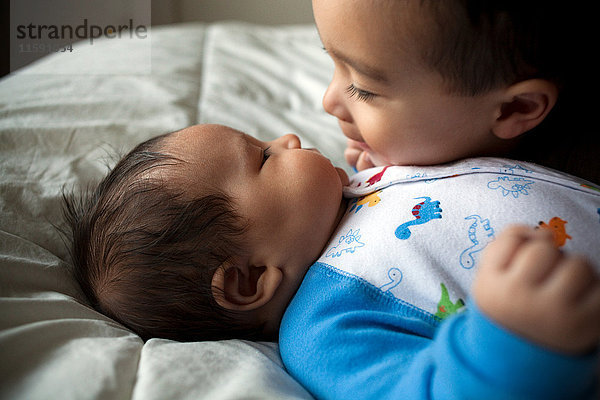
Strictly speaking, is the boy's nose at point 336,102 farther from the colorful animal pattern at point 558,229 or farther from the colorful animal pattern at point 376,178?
the colorful animal pattern at point 558,229

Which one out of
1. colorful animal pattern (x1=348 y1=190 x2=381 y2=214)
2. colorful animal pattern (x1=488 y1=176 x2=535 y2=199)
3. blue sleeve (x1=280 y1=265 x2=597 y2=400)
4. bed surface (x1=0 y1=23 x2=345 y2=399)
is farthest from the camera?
colorful animal pattern (x1=348 y1=190 x2=381 y2=214)

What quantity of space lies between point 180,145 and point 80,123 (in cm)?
45

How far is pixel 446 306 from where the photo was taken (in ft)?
2.25

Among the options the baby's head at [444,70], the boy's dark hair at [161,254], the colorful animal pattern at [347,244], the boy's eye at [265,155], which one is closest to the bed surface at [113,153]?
the boy's dark hair at [161,254]

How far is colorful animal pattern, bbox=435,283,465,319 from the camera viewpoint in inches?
26.8

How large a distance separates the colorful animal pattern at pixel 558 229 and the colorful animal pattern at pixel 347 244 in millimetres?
239

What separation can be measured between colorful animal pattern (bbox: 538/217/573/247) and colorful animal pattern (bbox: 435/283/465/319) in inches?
5.5

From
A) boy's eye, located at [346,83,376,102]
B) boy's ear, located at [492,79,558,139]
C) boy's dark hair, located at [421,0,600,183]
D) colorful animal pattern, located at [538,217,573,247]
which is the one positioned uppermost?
boy's dark hair, located at [421,0,600,183]

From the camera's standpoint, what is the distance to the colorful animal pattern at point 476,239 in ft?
2.28

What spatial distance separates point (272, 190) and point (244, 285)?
5.8 inches

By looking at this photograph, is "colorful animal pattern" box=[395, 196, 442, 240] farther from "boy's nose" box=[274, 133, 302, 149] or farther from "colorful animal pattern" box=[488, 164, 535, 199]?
"boy's nose" box=[274, 133, 302, 149]

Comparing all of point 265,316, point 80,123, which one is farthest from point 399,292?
point 80,123

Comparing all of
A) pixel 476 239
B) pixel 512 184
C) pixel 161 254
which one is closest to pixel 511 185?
pixel 512 184

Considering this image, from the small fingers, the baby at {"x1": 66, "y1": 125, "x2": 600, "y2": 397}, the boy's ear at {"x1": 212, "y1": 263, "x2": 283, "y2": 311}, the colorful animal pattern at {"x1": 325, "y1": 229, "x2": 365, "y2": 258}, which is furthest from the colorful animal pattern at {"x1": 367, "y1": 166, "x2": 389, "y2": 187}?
the small fingers
